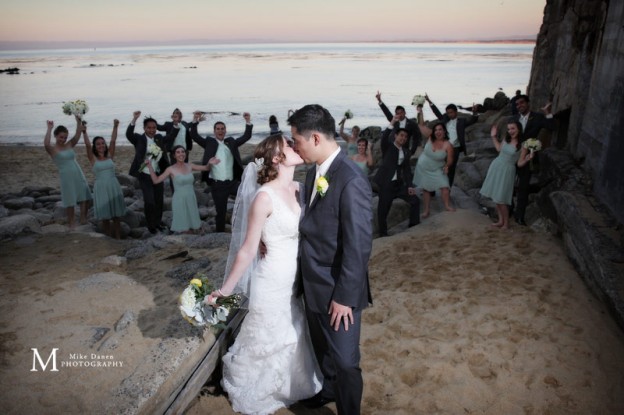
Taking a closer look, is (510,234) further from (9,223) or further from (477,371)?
(9,223)

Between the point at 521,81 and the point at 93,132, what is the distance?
4227 cm

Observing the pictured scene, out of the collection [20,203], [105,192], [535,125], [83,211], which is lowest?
[20,203]

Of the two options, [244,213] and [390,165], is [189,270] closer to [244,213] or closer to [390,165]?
[244,213]

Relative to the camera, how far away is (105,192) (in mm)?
7871

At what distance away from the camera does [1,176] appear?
573 inches

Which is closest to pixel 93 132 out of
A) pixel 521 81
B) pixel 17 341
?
pixel 17 341

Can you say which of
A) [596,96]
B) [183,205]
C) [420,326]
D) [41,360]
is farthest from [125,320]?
[596,96]

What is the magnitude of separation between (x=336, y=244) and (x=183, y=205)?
530cm

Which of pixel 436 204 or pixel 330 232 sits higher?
pixel 330 232

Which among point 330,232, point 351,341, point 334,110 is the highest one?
point 330,232

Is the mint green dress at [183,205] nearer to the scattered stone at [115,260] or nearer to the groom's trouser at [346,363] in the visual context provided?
the scattered stone at [115,260]

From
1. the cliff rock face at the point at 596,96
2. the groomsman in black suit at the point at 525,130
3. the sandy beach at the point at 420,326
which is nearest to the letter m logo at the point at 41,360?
the sandy beach at the point at 420,326

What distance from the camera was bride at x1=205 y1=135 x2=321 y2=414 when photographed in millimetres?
3207

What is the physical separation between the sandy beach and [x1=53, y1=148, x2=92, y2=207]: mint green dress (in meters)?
1.63
